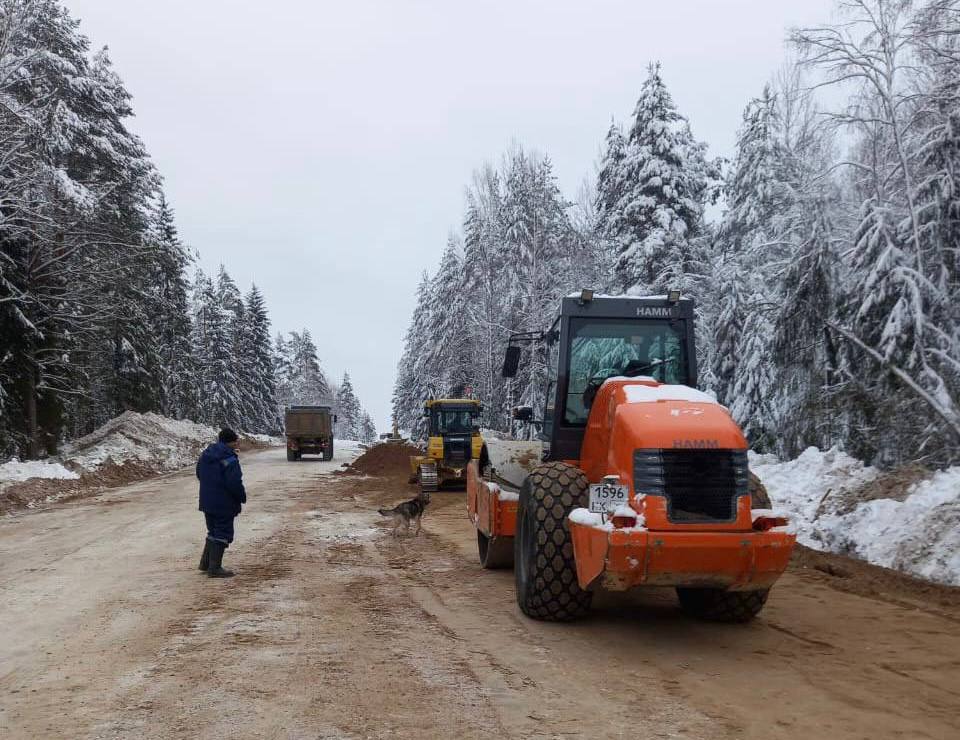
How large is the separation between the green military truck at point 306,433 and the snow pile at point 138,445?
4.27 m

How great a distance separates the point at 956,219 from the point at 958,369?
8.87 feet

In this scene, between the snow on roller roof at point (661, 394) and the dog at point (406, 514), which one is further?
the dog at point (406, 514)

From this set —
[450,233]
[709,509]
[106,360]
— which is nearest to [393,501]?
[709,509]

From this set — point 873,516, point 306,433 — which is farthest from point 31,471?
point 873,516

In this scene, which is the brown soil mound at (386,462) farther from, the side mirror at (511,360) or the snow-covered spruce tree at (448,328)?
the side mirror at (511,360)

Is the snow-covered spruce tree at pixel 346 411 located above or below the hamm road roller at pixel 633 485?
above

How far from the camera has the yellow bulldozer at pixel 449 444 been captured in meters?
22.9

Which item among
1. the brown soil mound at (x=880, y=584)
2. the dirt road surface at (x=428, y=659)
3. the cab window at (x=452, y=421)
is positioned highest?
the cab window at (x=452, y=421)

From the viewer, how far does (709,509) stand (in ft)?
A: 20.3

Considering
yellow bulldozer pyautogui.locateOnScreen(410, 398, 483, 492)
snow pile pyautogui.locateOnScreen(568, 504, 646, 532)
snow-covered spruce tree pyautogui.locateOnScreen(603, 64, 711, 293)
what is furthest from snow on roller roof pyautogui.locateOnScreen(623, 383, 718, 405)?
snow-covered spruce tree pyautogui.locateOnScreen(603, 64, 711, 293)

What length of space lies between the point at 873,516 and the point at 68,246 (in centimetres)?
2163

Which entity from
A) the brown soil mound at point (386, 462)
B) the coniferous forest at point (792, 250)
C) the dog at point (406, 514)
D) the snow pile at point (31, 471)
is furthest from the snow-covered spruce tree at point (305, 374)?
the dog at point (406, 514)

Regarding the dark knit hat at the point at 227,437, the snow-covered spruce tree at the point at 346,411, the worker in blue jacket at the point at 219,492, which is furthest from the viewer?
the snow-covered spruce tree at the point at 346,411

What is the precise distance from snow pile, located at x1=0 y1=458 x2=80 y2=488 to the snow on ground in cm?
1765
